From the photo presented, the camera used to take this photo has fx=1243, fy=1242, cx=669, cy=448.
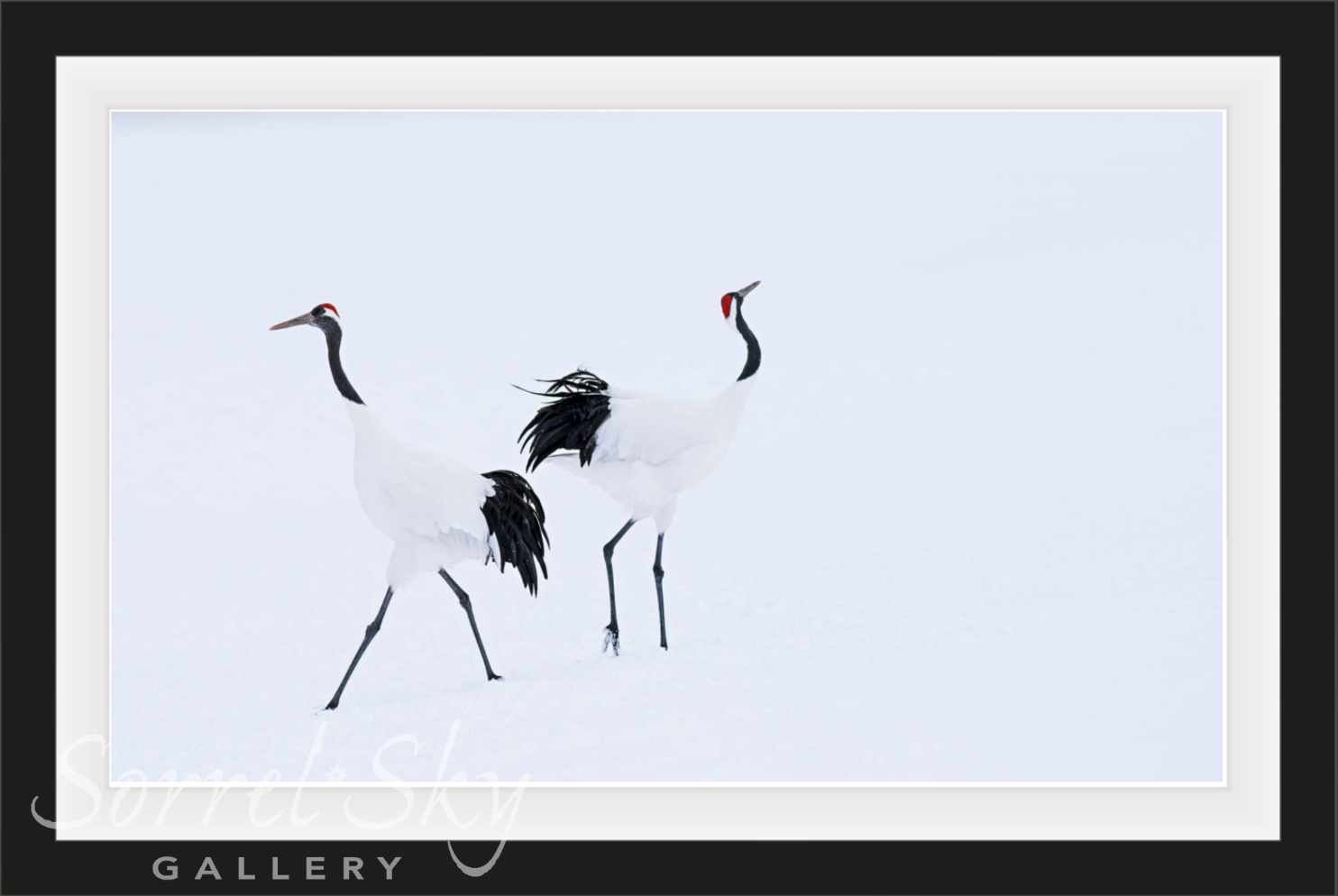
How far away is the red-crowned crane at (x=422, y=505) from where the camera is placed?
532 centimetres

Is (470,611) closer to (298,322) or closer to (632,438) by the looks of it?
(632,438)

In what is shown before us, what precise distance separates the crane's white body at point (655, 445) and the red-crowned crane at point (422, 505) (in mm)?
530

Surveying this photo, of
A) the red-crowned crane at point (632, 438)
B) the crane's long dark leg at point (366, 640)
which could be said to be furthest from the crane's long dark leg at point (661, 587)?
the crane's long dark leg at point (366, 640)

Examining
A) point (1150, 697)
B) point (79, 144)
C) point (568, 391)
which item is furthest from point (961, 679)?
point (79, 144)

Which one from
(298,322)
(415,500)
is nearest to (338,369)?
(298,322)

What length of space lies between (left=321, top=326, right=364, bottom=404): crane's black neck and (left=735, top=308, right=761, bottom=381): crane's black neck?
190 centimetres

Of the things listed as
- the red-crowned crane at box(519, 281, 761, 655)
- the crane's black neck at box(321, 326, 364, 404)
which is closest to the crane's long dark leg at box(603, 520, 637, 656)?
the red-crowned crane at box(519, 281, 761, 655)

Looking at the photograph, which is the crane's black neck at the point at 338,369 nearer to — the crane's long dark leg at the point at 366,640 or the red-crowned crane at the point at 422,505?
the red-crowned crane at the point at 422,505

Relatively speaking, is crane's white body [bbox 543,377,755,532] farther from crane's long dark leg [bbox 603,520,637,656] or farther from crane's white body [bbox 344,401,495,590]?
crane's white body [bbox 344,401,495,590]

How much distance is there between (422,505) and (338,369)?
733 millimetres

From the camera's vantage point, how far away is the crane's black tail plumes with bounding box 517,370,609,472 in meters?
5.95

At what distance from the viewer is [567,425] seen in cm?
596

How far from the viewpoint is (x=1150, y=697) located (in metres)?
5.31

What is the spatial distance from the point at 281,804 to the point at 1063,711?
3199mm
